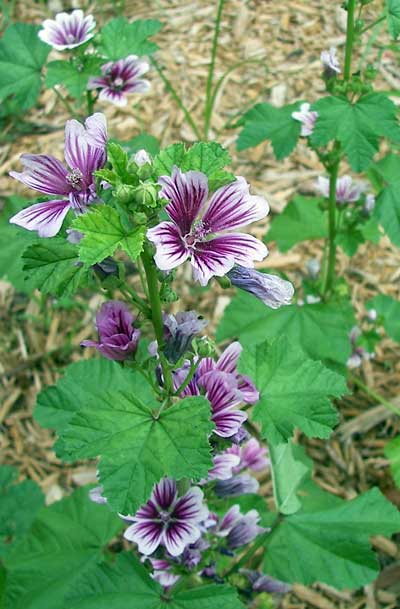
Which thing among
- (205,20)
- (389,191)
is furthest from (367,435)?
(205,20)

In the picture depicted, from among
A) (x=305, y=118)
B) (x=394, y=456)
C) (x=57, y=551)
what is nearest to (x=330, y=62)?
(x=305, y=118)

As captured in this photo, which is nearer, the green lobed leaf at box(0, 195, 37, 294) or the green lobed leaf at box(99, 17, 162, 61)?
the green lobed leaf at box(99, 17, 162, 61)

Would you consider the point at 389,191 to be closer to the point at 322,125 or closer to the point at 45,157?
the point at 322,125

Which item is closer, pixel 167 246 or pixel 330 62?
pixel 167 246

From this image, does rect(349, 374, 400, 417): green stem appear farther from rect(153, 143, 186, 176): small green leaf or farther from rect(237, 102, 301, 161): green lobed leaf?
rect(153, 143, 186, 176): small green leaf

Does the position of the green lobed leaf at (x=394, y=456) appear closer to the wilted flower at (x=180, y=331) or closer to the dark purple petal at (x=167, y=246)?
the wilted flower at (x=180, y=331)

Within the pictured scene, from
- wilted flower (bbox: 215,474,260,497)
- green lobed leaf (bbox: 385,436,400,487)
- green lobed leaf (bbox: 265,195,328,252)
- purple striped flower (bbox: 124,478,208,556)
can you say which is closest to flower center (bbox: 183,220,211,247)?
purple striped flower (bbox: 124,478,208,556)

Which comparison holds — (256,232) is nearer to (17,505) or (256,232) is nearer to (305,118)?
(305,118)
